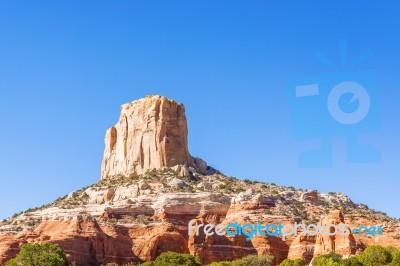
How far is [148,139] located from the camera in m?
139

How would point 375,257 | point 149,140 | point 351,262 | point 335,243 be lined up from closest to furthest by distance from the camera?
point 351,262 < point 375,257 < point 335,243 < point 149,140

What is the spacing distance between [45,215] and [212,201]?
2528cm

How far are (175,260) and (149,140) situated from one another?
38.8 m

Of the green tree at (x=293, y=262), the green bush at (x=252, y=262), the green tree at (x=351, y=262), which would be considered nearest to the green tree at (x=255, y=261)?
the green bush at (x=252, y=262)

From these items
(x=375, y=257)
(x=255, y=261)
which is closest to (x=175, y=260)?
(x=255, y=261)

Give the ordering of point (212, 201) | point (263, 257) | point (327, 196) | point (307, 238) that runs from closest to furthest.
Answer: point (263, 257) → point (307, 238) → point (212, 201) → point (327, 196)

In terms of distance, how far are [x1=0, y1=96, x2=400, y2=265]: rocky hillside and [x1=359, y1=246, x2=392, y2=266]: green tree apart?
363 inches

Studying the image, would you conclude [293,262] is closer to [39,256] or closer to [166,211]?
[166,211]

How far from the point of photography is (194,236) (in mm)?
117250

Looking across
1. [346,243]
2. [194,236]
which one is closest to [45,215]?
[194,236]

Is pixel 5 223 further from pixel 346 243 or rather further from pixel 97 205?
pixel 346 243

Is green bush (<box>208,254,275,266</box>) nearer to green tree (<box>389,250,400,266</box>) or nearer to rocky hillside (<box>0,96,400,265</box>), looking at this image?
rocky hillside (<box>0,96,400,265</box>)

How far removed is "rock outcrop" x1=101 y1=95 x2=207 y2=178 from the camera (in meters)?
137

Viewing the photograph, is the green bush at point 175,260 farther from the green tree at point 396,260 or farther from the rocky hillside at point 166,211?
the green tree at point 396,260
